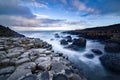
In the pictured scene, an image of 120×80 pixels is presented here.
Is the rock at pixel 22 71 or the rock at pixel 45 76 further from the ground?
the rock at pixel 22 71

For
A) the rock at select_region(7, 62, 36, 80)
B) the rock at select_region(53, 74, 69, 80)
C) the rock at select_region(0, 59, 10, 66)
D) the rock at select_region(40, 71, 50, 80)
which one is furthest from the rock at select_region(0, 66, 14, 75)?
the rock at select_region(53, 74, 69, 80)

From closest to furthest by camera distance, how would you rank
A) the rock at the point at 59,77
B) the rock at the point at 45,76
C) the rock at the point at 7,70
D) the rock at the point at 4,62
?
the rock at the point at 45,76
the rock at the point at 59,77
the rock at the point at 7,70
the rock at the point at 4,62

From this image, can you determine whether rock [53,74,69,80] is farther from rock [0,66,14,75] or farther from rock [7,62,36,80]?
rock [0,66,14,75]

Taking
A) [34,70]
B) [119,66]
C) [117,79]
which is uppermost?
[34,70]

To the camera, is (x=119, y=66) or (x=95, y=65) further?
(x=95, y=65)

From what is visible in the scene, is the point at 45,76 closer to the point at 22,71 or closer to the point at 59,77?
the point at 59,77

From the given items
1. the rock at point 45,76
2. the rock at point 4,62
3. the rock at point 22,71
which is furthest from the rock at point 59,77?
the rock at point 4,62

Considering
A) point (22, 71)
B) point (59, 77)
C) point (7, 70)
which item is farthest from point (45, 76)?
point (7, 70)

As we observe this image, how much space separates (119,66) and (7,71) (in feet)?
24.4

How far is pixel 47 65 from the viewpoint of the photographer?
350 cm

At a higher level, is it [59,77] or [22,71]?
[22,71]

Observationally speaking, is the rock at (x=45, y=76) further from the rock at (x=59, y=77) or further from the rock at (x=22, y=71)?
the rock at (x=22, y=71)

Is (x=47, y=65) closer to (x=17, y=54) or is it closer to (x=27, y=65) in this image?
(x=27, y=65)

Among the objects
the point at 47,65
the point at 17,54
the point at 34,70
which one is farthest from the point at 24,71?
the point at 17,54
